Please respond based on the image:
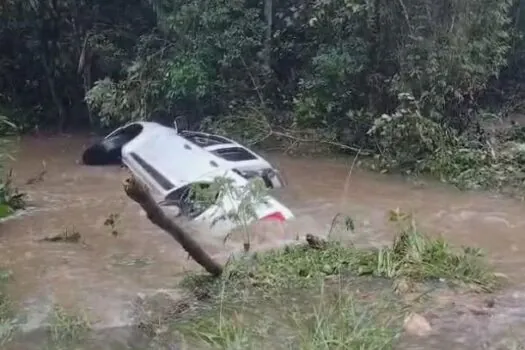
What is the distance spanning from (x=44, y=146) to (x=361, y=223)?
315 inches

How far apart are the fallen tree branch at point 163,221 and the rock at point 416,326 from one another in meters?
1.67

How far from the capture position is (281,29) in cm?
1561

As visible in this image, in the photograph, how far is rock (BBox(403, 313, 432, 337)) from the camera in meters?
5.65

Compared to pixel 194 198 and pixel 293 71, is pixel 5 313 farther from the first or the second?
pixel 293 71

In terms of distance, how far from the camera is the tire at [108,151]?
42.0 ft

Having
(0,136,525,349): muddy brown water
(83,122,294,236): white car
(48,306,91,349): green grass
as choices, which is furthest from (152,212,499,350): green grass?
(48,306,91,349): green grass

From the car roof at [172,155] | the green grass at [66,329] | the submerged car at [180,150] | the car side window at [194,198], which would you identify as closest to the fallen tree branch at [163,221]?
the car side window at [194,198]

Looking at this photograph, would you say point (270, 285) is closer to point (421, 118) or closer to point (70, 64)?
point (421, 118)

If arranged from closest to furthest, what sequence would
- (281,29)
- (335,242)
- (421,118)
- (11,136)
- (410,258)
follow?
(410,258), (335,242), (421,118), (11,136), (281,29)

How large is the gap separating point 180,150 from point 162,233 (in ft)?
6.14

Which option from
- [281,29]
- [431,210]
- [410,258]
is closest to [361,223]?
[431,210]

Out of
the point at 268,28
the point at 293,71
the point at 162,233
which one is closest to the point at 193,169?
the point at 162,233

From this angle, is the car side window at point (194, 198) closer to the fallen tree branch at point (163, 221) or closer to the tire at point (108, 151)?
the fallen tree branch at point (163, 221)

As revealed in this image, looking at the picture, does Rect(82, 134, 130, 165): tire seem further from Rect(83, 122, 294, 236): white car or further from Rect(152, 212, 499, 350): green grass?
Rect(152, 212, 499, 350): green grass
